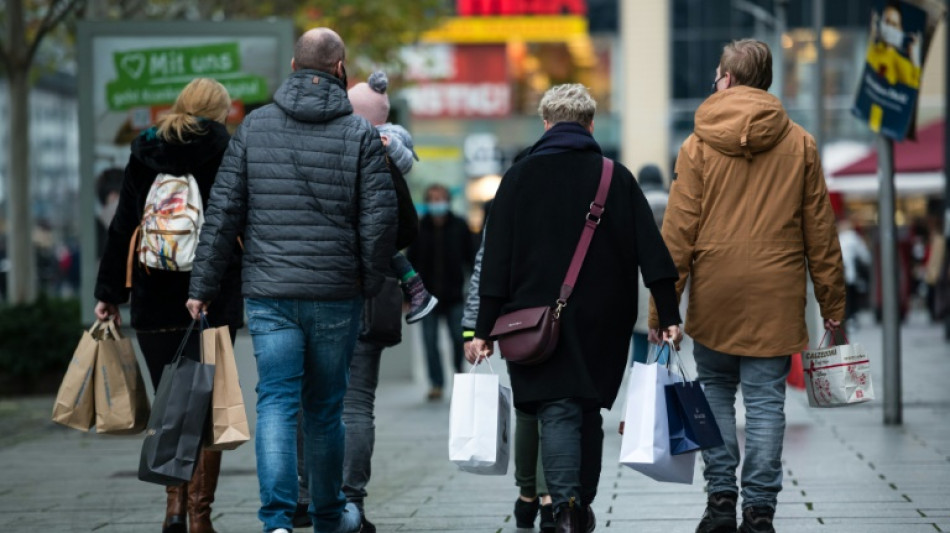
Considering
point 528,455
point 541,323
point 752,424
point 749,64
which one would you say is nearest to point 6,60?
point 528,455

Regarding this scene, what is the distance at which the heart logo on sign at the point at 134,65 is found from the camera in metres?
10.5

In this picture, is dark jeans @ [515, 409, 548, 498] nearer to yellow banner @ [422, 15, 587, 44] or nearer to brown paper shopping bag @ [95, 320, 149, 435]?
brown paper shopping bag @ [95, 320, 149, 435]

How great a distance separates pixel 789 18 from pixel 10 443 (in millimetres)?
34448

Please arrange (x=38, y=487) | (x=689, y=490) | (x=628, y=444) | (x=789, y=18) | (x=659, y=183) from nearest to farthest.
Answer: (x=628, y=444), (x=689, y=490), (x=38, y=487), (x=659, y=183), (x=789, y=18)

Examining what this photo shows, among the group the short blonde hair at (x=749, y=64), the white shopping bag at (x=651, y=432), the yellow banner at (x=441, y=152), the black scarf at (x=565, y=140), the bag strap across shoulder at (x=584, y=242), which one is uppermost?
the yellow banner at (x=441, y=152)

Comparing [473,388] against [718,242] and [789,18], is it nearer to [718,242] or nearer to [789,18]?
[718,242]

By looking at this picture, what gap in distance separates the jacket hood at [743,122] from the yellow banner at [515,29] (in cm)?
3732

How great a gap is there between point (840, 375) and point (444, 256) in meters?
7.35

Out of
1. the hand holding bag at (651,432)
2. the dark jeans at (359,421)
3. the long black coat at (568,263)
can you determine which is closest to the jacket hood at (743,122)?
the long black coat at (568,263)

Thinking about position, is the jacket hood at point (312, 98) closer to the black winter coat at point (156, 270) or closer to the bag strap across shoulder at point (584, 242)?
the black winter coat at point (156, 270)

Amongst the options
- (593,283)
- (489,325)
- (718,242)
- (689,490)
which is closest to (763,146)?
(718,242)

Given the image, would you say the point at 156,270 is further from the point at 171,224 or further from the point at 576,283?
the point at 576,283

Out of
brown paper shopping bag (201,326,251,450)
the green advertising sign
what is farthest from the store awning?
brown paper shopping bag (201,326,251,450)

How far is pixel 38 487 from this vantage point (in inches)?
329
